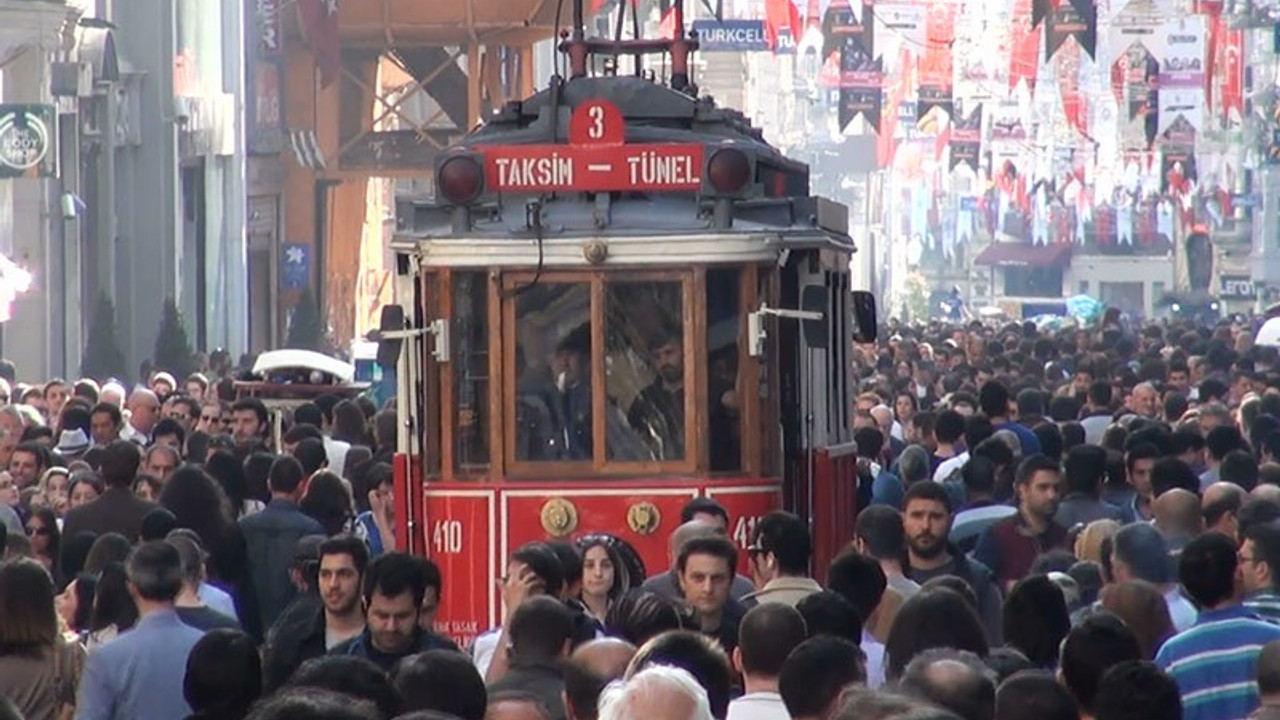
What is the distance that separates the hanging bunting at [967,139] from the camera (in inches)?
2938

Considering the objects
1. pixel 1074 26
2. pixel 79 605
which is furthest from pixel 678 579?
pixel 1074 26

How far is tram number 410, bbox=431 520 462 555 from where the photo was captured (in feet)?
48.5

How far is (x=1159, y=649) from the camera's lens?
1077cm

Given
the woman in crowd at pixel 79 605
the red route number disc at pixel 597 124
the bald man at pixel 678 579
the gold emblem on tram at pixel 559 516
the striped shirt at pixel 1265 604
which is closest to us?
the striped shirt at pixel 1265 604

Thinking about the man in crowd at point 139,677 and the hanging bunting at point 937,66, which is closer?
the man in crowd at point 139,677

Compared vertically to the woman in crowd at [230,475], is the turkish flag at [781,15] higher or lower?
higher

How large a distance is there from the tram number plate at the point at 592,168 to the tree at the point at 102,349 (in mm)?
25202

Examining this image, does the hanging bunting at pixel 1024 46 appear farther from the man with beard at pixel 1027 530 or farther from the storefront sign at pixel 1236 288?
the man with beard at pixel 1027 530

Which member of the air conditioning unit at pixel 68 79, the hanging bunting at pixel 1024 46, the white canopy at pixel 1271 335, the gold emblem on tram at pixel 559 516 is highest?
the hanging bunting at pixel 1024 46

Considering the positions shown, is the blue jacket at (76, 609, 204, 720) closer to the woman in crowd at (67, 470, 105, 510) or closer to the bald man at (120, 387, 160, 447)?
the woman in crowd at (67, 470, 105, 510)

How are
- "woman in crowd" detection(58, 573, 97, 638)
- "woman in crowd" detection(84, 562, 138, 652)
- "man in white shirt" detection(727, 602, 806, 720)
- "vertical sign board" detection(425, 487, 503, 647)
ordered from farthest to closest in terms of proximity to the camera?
"vertical sign board" detection(425, 487, 503, 647), "woman in crowd" detection(58, 573, 97, 638), "woman in crowd" detection(84, 562, 138, 652), "man in white shirt" detection(727, 602, 806, 720)

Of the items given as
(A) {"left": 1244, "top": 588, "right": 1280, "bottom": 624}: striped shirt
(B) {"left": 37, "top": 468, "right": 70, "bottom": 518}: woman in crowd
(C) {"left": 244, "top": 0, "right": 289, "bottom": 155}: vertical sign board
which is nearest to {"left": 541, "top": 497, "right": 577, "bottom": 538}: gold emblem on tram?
(B) {"left": 37, "top": 468, "right": 70, "bottom": 518}: woman in crowd

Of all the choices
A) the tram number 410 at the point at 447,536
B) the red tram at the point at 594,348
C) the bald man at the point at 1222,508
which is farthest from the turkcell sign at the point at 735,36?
the bald man at the point at 1222,508

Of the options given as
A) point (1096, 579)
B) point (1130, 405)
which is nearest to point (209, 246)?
point (1130, 405)
